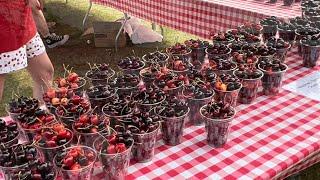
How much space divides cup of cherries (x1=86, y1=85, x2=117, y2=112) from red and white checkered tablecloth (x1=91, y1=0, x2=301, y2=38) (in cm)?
242

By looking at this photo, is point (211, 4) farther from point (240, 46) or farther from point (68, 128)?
point (68, 128)

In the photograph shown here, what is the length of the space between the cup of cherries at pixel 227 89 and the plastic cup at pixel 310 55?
94 centimetres

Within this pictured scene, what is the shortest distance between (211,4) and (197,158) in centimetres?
286

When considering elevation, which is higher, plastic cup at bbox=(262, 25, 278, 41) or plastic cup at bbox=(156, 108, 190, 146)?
plastic cup at bbox=(262, 25, 278, 41)

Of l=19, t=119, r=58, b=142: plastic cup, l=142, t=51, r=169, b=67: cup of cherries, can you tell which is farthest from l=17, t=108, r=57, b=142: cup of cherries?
l=142, t=51, r=169, b=67: cup of cherries

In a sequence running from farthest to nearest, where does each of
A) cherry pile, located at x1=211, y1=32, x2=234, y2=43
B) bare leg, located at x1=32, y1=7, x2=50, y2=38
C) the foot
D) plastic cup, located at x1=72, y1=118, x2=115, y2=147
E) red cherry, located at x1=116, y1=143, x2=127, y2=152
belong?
1. the foot
2. bare leg, located at x1=32, y1=7, x2=50, y2=38
3. cherry pile, located at x1=211, y1=32, x2=234, y2=43
4. plastic cup, located at x1=72, y1=118, x2=115, y2=147
5. red cherry, located at x1=116, y1=143, x2=127, y2=152

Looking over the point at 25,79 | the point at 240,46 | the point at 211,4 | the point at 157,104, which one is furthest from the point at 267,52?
the point at 25,79

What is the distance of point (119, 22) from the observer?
629 cm

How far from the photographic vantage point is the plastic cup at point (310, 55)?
305 centimetres

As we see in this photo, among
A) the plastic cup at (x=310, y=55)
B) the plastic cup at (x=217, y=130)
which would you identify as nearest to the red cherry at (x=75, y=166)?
the plastic cup at (x=217, y=130)

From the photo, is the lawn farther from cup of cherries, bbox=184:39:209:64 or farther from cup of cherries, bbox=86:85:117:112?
cup of cherries, bbox=86:85:117:112

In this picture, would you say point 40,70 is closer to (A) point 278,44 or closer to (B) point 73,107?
(B) point 73,107

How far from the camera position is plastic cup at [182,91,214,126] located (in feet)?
7.29

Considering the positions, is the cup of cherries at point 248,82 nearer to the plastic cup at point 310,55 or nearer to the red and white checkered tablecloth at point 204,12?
the plastic cup at point 310,55
